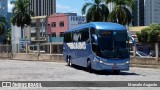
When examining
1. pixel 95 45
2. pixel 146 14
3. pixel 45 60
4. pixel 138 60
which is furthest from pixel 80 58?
pixel 146 14

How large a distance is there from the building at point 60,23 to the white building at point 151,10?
61.8 ft

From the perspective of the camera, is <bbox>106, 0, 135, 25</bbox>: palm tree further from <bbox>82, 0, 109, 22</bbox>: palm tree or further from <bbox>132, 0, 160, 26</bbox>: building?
<bbox>132, 0, 160, 26</bbox>: building

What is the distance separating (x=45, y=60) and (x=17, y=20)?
40.0 m

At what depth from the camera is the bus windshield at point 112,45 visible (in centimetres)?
2398

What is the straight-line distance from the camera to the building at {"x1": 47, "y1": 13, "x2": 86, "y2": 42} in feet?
316

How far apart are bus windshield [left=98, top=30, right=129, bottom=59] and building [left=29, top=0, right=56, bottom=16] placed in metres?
124

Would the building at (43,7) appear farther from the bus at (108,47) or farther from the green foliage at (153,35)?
the bus at (108,47)

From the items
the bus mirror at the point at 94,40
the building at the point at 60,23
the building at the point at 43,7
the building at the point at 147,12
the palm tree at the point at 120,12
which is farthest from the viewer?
the building at the point at 43,7

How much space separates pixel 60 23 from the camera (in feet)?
325

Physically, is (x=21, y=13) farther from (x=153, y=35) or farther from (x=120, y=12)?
(x=120, y=12)

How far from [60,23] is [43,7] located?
55.1 meters

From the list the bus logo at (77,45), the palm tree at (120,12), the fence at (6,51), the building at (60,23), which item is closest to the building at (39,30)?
the building at (60,23)

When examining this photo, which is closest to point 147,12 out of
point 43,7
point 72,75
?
point 43,7

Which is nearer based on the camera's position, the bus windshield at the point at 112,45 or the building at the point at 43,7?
the bus windshield at the point at 112,45
